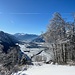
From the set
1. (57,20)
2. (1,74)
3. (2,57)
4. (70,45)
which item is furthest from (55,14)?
(1,74)

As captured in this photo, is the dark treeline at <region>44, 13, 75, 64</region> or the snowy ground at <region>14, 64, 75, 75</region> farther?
the dark treeline at <region>44, 13, 75, 64</region>

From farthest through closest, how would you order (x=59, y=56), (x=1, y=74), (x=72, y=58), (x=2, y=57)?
(x=59, y=56) < (x=72, y=58) < (x=2, y=57) < (x=1, y=74)

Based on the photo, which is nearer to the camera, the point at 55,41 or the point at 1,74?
the point at 1,74

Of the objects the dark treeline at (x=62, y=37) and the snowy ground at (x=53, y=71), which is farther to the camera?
the dark treeline at (x=62, y=37)

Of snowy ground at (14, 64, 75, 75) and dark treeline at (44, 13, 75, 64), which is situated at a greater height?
dark treeline at (44, 13, 75, 64)

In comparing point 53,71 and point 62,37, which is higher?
point 62,37

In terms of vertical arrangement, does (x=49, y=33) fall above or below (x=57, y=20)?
below

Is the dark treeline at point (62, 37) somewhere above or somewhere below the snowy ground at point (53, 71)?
above

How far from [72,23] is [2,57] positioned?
1392 cm

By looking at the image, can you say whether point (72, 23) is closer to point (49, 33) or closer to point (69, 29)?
point (69, 29)

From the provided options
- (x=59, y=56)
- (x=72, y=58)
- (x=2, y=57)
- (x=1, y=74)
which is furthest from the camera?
(x=59, y=56)

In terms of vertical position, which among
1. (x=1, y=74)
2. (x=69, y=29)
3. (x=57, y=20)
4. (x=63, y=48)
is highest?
(x=57, y=20)

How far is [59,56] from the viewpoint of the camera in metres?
27.7

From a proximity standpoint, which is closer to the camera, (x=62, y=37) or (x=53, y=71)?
(x=53, y=71)
